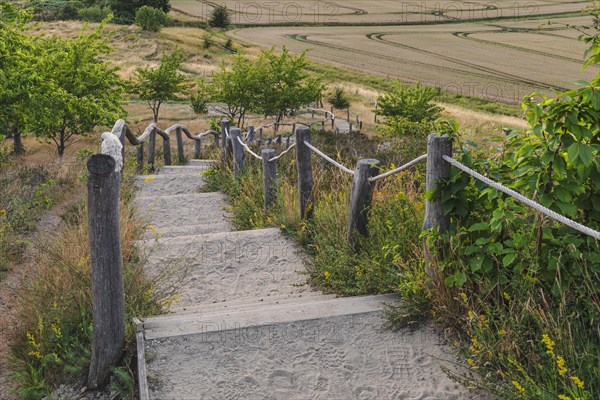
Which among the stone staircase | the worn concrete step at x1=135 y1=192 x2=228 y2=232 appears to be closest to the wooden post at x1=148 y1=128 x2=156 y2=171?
the worn concrete step at x1=135 y1=192 x2=228 y2=232

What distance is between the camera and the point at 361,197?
16.9 feet

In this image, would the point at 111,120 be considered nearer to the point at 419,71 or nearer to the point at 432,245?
the point at 432,245

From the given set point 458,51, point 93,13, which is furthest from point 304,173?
point 93,13

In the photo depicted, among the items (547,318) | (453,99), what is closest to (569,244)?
(547,318)

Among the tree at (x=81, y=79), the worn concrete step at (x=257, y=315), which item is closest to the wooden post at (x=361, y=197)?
the worn concrete step at (x=257, y=315)

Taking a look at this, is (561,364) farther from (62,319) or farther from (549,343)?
(62,319)

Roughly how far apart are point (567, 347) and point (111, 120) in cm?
1714

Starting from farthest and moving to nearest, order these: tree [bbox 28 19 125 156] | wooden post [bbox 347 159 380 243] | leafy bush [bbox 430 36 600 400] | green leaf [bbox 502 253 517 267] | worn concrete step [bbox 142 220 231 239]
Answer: tree [bbox 28 19 125 156] < worn concrete step [bbox 142 220 231 239] < wooden post [bbox 347 159 380 243] < green leaf [bbox 502 253 517 267] < leafy bush [bbox 430 36 600 400]

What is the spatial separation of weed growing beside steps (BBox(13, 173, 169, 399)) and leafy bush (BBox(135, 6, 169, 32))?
6841 cm

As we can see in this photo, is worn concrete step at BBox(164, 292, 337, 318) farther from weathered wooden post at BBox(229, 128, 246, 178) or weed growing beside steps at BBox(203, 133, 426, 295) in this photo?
weathered wooden post at BBox(229, 128, 246, 178)

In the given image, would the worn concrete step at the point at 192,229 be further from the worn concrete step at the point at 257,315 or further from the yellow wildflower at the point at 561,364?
the yellow wildflower at the point at 561,364

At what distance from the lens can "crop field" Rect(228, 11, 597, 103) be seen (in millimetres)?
51562

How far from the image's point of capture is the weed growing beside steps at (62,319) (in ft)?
12.6

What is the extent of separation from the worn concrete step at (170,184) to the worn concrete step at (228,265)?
4699mm
